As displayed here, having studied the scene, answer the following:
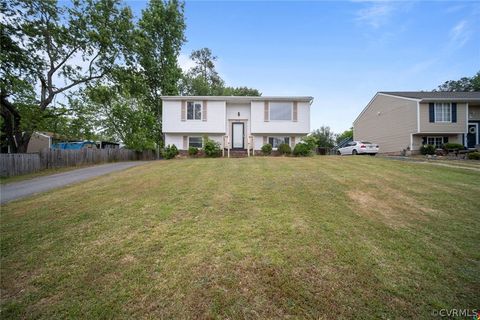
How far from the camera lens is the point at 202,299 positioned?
2.45 metres

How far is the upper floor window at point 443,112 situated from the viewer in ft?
65.4

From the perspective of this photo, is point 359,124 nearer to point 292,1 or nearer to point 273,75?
point 273,75

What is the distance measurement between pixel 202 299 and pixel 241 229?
1.61m

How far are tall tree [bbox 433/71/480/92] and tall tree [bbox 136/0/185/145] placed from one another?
49.7 meters

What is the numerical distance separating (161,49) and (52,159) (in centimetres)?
1651

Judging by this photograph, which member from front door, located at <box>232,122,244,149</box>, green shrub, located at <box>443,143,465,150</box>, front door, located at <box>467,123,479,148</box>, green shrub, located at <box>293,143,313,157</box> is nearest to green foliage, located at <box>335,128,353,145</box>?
front door, located at <box>467,123,479,148</box>

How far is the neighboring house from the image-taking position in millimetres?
19750

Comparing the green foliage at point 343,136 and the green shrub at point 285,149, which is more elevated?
the green foliage at point 343,136

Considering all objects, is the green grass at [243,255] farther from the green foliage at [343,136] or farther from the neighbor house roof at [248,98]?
the green foliage at [343,136]

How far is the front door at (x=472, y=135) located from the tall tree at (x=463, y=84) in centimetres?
2676

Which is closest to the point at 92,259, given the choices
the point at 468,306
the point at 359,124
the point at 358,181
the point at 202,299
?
the point at 202,299

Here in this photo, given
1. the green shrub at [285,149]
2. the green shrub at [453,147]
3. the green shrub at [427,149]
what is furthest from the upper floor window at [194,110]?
the green shrub at [453,147]

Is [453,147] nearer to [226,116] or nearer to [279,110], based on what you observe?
[279,110]

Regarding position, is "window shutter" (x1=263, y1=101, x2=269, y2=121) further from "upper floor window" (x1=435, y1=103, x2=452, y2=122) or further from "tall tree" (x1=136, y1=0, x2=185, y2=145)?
"upper floor window" (x1=435, y1=103, x2=452, y2=122)
